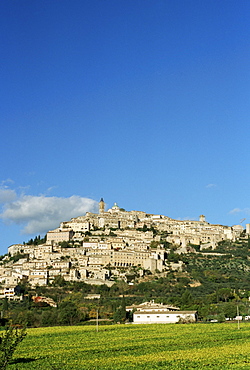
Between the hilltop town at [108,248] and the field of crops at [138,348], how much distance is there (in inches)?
1427

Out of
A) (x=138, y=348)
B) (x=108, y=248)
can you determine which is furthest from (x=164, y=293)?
(x=138, y=348)

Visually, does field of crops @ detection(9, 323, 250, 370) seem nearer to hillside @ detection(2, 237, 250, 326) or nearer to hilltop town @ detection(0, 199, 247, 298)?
hillside @ detection(2, 237, 250, 326)

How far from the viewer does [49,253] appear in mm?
88312

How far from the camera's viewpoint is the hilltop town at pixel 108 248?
261 feet

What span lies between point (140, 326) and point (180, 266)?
43.1 metres

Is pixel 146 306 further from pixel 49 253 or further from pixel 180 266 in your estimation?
pixel 49 253

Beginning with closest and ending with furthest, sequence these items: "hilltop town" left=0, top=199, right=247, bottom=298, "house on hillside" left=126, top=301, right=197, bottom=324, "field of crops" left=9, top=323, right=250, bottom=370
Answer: "field of crops" left=9, top=323, right=250, bottom=370 → "house on hillside" left=126, top=301, right=197, bottom=324 → "hilltop town" left=0, top=199, right=247, bottom=298

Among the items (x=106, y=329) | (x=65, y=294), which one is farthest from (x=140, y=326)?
(x=65, y=294)

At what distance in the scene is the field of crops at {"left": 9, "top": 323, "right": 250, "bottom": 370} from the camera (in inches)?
957

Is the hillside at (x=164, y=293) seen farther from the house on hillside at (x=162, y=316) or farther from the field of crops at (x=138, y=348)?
the field of crops at (x=138, y=348)

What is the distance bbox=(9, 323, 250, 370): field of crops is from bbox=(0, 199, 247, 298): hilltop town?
119ft

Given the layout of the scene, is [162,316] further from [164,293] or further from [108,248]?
[108,248]

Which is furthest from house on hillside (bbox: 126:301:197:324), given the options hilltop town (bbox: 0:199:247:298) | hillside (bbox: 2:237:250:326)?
hilltop town (bbox: 0:199:247:298)

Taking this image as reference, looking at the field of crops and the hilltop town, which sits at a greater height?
the hilltop town
